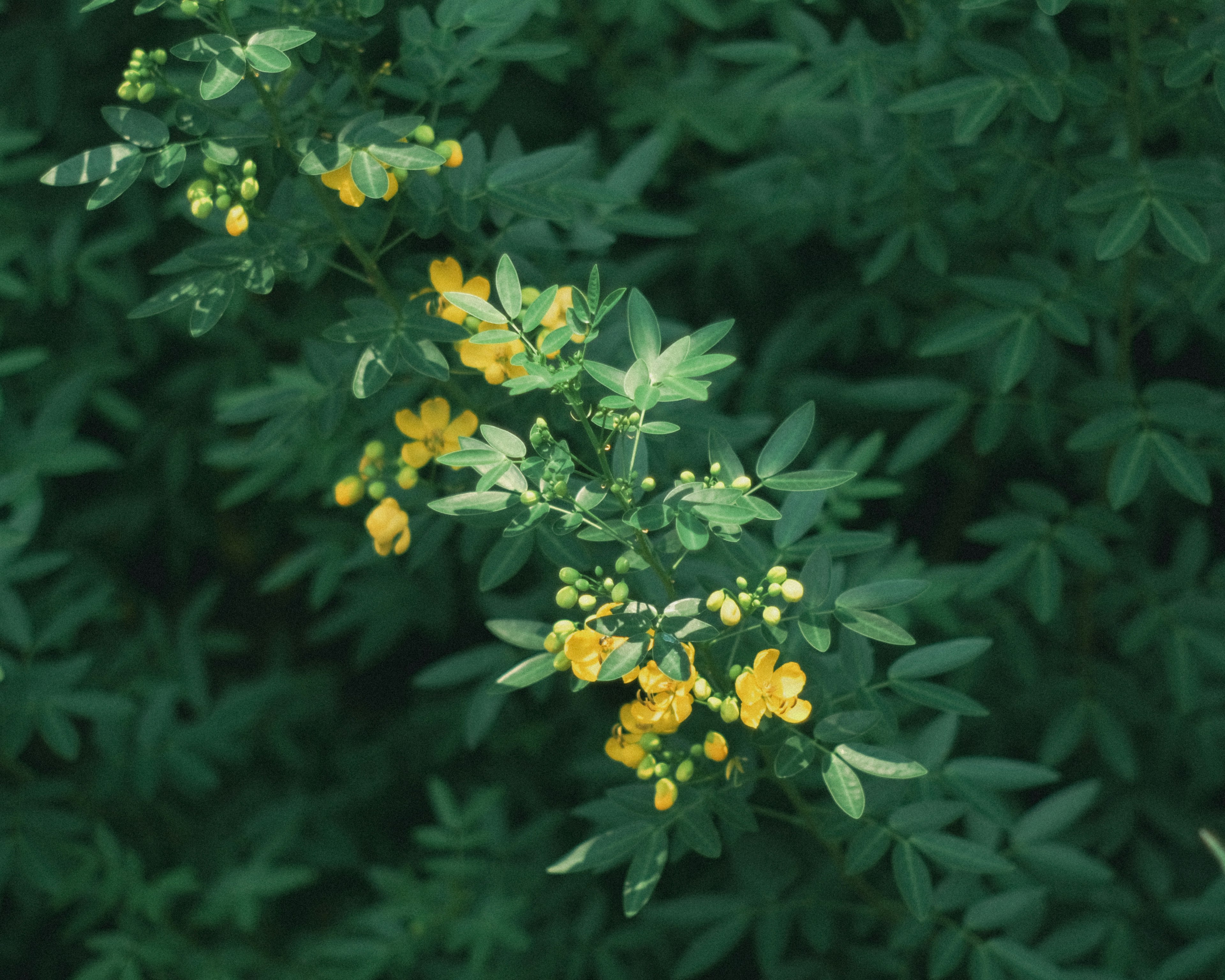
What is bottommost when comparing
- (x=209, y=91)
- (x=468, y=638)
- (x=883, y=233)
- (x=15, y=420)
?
(x=468, y=638)

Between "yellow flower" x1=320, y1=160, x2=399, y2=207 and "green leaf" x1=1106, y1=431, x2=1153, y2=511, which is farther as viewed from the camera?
"green leaf" x1=1106, y1=431, x2=1153, y2=511

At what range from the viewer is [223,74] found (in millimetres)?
1260

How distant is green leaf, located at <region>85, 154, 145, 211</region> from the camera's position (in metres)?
1.30

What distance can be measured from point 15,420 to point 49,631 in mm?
520

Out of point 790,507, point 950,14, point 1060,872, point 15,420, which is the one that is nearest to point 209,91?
point 790,507

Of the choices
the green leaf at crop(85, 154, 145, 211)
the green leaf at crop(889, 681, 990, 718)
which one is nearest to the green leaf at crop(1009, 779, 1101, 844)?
the green leaf at crop(889, 681, 990, 718)

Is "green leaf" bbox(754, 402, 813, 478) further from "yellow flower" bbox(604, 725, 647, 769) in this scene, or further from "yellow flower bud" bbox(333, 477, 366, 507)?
"yellow flower bud" bbox(333, 477, 366, 507)

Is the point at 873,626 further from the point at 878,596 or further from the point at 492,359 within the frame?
the point at 492,359

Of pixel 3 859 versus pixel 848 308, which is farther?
pixel 848 308

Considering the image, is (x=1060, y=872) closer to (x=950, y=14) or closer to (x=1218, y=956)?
(x=1218, y=956)

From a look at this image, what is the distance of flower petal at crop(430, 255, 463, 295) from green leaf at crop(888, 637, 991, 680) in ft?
2.60

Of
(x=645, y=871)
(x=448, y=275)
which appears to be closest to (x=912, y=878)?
(x=645, y=871)

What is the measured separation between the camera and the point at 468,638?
3.06 meters

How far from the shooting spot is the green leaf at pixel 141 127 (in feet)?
4.47
